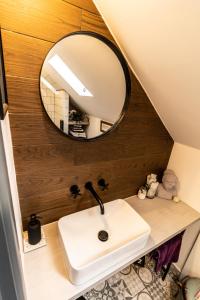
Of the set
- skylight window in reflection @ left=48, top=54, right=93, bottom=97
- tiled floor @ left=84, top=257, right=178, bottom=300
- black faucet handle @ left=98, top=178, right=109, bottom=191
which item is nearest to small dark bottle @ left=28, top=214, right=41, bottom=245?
black faucet handle @ left=98, top=178, right=109, bottom=191

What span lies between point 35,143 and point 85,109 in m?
0.34

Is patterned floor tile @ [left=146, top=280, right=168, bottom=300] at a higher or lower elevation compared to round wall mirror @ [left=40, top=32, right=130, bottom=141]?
lower

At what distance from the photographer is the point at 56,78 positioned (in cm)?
78

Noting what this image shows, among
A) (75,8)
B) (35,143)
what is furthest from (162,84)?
(35,143)

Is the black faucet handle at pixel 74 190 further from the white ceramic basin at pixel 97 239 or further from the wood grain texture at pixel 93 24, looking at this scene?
the wood grain texture at pixel 93 24

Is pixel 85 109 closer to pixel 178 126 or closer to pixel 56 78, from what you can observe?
pixel 56 78

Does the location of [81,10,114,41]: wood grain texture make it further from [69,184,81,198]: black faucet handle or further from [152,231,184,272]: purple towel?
[152,231,184,272]: purple towel

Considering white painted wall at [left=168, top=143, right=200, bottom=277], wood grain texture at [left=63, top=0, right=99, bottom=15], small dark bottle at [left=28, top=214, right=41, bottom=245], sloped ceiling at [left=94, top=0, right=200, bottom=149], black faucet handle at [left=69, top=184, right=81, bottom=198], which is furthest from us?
white painted wall at [left=168, top=143, right=200, bottom=277]

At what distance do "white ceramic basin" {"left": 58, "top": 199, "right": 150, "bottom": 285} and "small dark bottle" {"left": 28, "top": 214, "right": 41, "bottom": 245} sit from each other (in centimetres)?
12

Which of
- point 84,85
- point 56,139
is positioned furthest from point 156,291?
point 84,85

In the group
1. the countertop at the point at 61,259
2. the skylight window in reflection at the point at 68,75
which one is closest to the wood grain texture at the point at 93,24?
the skylight window in reflection at the point at 68,75

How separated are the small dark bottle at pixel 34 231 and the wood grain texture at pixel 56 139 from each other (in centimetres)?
Answer: 9

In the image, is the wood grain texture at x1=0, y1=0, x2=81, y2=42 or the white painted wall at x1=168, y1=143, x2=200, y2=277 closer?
the wood grain texture at x1=0, y1=0, x2=81, y2=42

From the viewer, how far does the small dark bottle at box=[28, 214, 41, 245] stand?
0.85 metres
